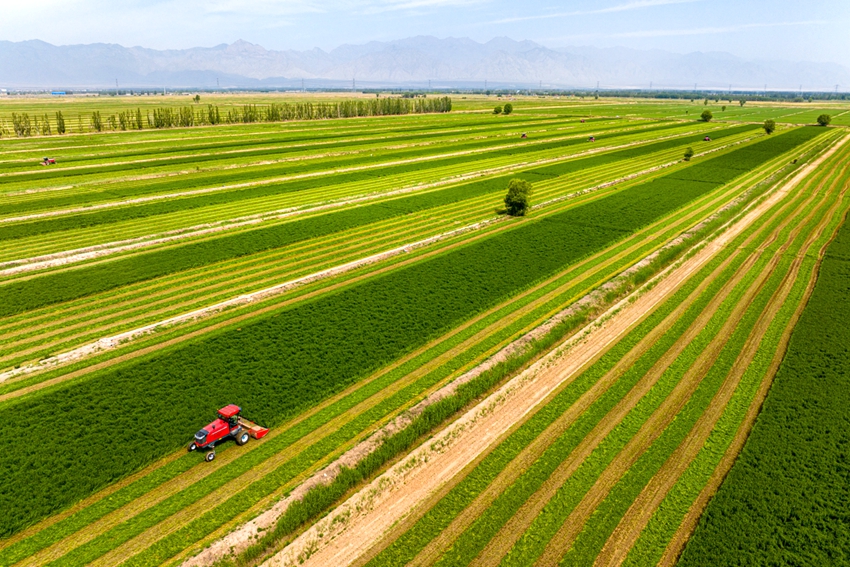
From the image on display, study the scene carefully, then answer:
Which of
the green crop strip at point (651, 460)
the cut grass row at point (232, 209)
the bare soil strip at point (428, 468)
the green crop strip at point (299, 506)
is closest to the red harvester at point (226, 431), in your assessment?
the green crop strip at point (299, 506)

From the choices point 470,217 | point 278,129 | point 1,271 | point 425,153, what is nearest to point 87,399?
point 1,271

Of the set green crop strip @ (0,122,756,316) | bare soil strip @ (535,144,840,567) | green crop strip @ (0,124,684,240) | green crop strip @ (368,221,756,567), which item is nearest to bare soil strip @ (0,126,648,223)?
green crop strip @ (0,124,684,240)

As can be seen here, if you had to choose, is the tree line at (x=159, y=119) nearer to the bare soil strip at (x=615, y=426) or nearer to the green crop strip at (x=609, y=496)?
the bare soil strip at (x=615, y=426)

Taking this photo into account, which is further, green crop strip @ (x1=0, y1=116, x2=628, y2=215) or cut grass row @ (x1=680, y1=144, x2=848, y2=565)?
green crop strip @ (x1=0, y1=116, x2=628, y2=215)

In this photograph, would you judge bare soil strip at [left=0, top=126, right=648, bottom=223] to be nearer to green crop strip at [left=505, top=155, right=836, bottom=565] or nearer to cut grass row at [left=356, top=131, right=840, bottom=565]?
cut grass row at [left=356, top=131, right=840, bottom=565]

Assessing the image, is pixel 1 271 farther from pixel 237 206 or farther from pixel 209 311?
pixel 237 206

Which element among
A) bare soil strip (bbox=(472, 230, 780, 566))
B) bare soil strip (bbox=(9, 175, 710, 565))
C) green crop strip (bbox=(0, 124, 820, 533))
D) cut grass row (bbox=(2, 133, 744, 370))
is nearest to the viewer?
bare soil strip (bbox=(9, 175, 710, 565))
